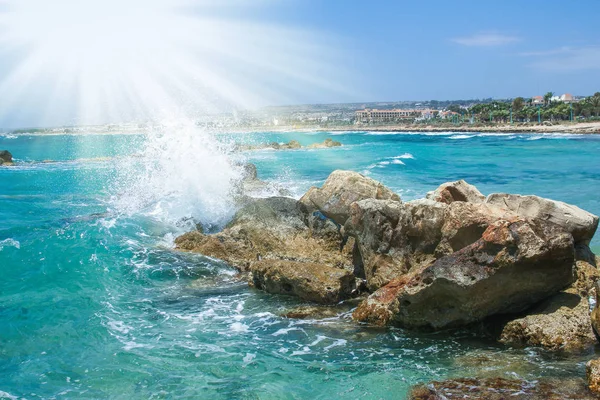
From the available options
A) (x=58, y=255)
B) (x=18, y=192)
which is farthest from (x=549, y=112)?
(x=58, y=255)

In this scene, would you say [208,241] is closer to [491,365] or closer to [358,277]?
[358,277]

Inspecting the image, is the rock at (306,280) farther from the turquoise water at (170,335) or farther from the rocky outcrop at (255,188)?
the rocky outcrop at (255,188)

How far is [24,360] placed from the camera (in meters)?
7.86

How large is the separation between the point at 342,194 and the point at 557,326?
626cm

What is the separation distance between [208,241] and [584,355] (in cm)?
850

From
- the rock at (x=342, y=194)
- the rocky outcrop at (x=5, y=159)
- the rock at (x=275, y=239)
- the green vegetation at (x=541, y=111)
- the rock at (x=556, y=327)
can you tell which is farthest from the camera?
the green vegetation at (x=541, y=111)

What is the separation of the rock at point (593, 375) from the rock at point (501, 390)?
0.08 m

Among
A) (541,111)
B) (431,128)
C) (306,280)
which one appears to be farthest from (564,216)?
(431,128)

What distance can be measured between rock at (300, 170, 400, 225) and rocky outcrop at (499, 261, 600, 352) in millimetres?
5442

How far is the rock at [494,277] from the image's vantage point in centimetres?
755

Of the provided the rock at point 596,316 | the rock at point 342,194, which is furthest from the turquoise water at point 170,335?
the rock at point 342,194

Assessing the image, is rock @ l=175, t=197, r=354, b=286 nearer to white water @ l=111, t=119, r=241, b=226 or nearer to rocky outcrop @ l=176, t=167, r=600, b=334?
rocky outcrop @ l=176, t=167, r=600, b=334

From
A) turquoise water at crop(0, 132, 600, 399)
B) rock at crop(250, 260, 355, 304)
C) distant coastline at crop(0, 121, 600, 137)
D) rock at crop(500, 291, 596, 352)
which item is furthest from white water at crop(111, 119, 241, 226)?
distant coastline at crop(0, 121, 600, 137)

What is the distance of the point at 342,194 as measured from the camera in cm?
1285
